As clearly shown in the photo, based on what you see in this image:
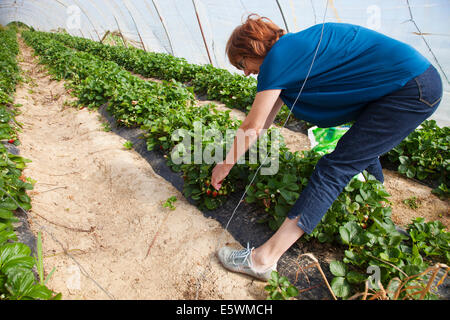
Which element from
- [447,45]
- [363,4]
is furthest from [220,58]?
[447,45]

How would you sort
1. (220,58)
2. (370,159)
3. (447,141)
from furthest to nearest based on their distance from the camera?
(220,58) → (447,141) → (370,159)

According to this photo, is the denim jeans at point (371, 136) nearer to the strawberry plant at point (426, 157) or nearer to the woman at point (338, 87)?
the woman at point (338, 87)

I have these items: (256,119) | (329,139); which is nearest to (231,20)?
(329,139)

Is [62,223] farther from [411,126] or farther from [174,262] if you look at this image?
[411,126]

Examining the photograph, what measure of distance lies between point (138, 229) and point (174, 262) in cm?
52

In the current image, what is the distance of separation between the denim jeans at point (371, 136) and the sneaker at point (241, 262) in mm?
415

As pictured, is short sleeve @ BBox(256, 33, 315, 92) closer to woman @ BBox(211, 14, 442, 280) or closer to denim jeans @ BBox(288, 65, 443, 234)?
woman @ BBox(211, 14, 442, 280)

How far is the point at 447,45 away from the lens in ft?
10.4

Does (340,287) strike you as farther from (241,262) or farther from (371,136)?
(371,136)

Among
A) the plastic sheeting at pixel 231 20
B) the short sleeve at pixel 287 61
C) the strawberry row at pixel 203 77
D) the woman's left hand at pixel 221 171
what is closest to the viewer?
the short sleeve at pixel 287 61

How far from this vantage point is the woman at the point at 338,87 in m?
1.16

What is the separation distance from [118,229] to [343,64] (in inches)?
83.1

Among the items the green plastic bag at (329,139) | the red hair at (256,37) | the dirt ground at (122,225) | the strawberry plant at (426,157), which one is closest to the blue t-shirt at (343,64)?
the red hair at (256,37)

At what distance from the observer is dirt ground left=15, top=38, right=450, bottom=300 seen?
1.61 meters
